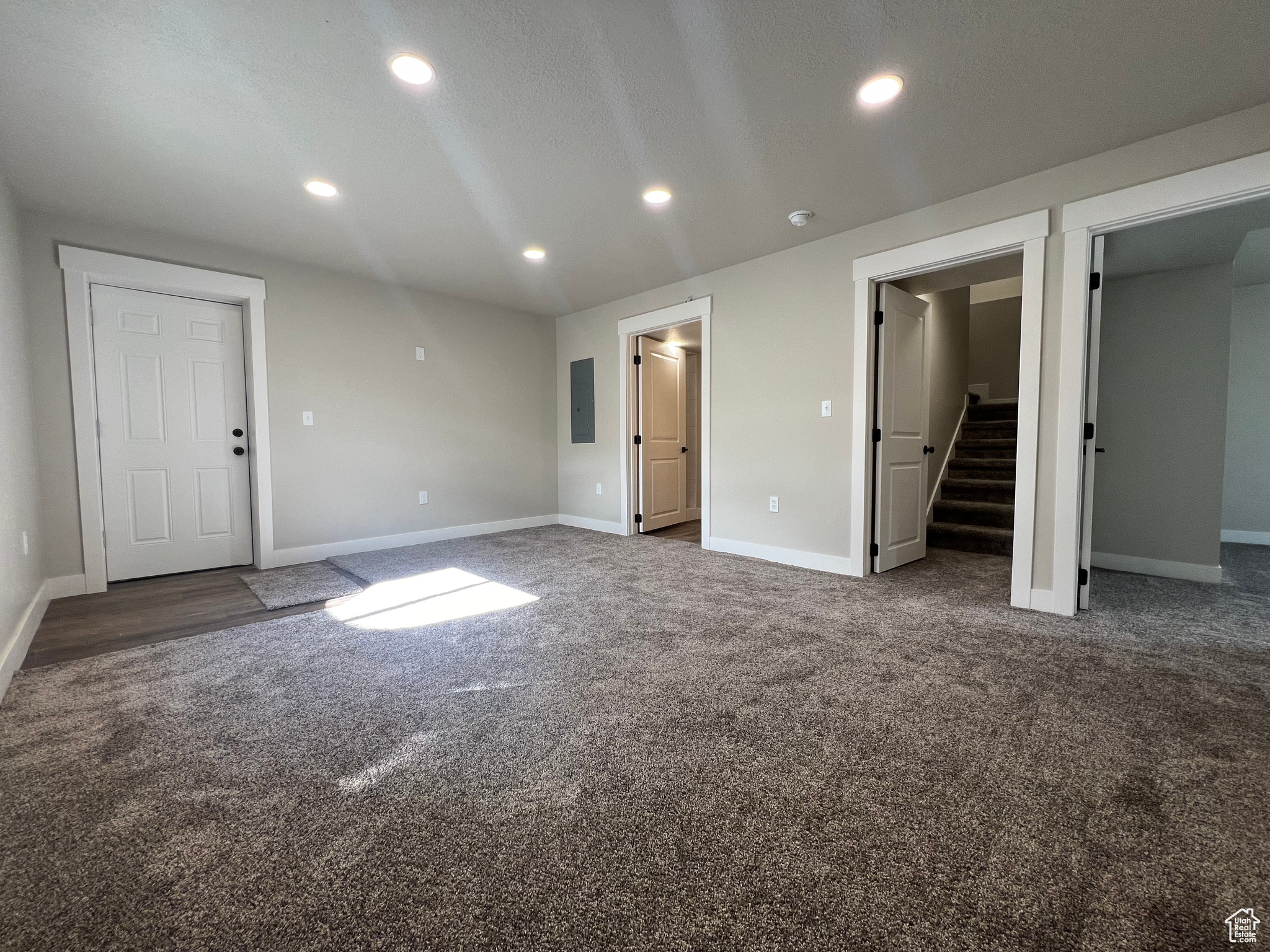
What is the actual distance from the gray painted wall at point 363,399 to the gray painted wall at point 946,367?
395cm

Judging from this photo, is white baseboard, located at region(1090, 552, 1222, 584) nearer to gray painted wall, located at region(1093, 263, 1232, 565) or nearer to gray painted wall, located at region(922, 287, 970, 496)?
gray painted wall, located at region(1093, 263, 1232, 565)

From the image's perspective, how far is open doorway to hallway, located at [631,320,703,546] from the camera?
17.9 feet

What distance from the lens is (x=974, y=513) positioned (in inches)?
193

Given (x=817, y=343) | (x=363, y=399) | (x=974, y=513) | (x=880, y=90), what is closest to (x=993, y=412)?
(x=974, y=513)

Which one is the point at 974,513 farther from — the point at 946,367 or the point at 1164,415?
the point at 946,367

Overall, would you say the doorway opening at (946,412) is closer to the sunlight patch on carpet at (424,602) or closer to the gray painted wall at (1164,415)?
the gray painted wall at (1164,415)

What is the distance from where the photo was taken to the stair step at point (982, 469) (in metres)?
5.32

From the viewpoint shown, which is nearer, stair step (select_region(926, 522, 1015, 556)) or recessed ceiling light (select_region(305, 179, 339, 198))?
recessed ceiling light (select_region(305, 179, 339, 198))

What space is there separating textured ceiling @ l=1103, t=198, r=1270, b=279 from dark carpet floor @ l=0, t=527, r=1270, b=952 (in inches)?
84.6

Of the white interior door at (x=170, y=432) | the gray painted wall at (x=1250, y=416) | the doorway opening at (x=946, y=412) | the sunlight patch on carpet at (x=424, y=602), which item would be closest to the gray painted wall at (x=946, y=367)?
the doorway opening at (x=946, y=412)

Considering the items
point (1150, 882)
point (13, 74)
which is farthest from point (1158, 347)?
point (13, 74)

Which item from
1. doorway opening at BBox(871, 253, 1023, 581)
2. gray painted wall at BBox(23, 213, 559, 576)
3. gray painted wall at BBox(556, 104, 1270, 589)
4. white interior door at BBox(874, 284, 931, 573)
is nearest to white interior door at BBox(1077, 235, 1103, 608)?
gray painted wall at BBox(556, 104, 1270, 589)

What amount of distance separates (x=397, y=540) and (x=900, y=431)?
14.5 ft

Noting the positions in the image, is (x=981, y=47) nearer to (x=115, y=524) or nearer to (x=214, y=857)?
(x=214, y=857)
